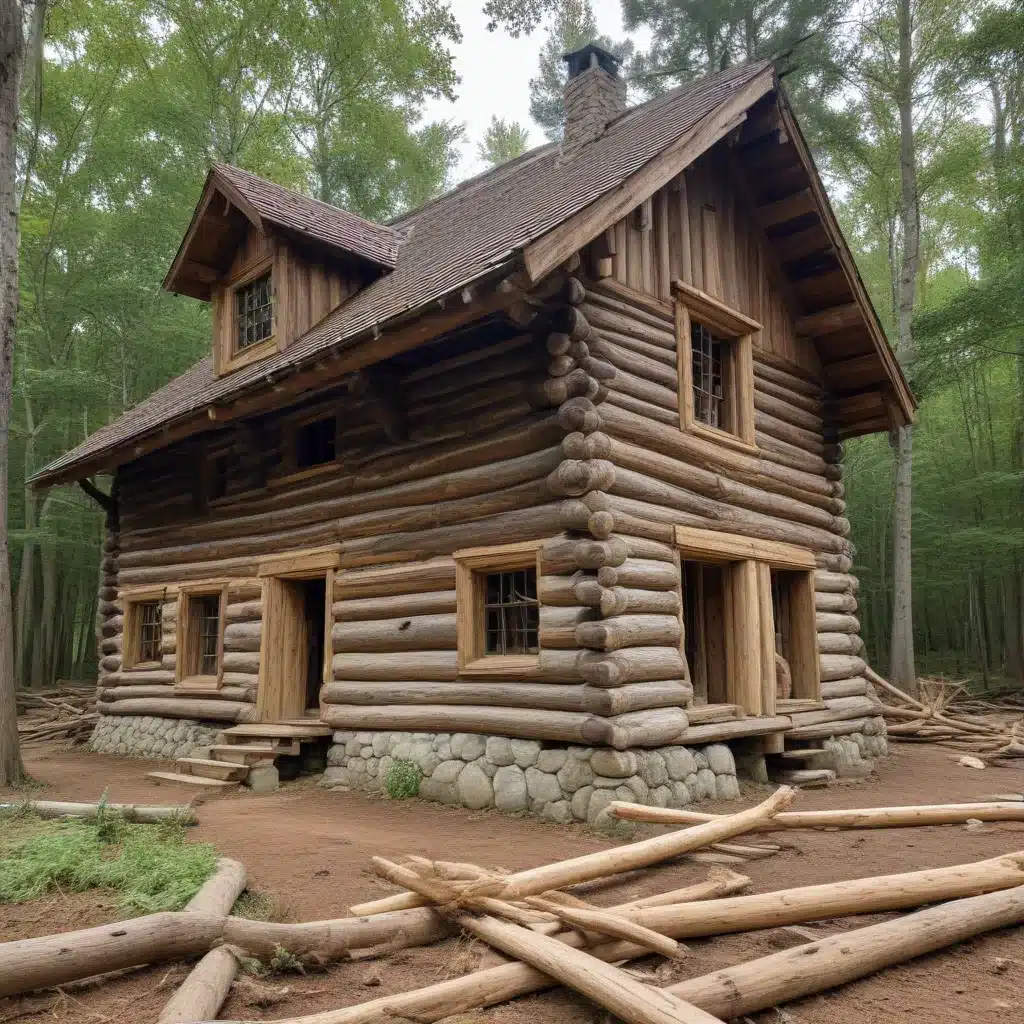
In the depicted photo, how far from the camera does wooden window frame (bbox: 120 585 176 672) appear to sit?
14180 millimetres

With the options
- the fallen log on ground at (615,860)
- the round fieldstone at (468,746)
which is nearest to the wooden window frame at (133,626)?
the round fieldstone at (468,746)

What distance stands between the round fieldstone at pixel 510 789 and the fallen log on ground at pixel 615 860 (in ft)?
8.62

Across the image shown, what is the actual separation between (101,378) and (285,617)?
578 inches

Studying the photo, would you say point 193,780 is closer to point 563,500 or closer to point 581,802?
point 581,802

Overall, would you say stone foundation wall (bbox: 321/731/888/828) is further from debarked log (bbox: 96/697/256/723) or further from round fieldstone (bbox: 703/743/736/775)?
debarked log (bbox: 96/697/256/723)

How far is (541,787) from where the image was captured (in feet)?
26.1

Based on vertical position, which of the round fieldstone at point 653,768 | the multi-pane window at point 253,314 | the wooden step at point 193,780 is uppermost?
the multi-pane window at point 253,314

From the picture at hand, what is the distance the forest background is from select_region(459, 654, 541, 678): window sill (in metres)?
13.6

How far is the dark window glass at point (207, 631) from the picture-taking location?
13.4 metres

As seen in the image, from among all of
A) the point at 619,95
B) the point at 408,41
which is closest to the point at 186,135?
the point at 408,41

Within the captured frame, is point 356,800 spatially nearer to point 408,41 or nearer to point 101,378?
point 101,378

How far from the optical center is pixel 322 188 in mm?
25125

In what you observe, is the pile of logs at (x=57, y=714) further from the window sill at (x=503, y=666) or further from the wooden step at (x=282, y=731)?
the window sill at (x=503, y=666)

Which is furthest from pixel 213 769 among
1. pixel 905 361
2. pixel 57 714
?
pixel 905 361
